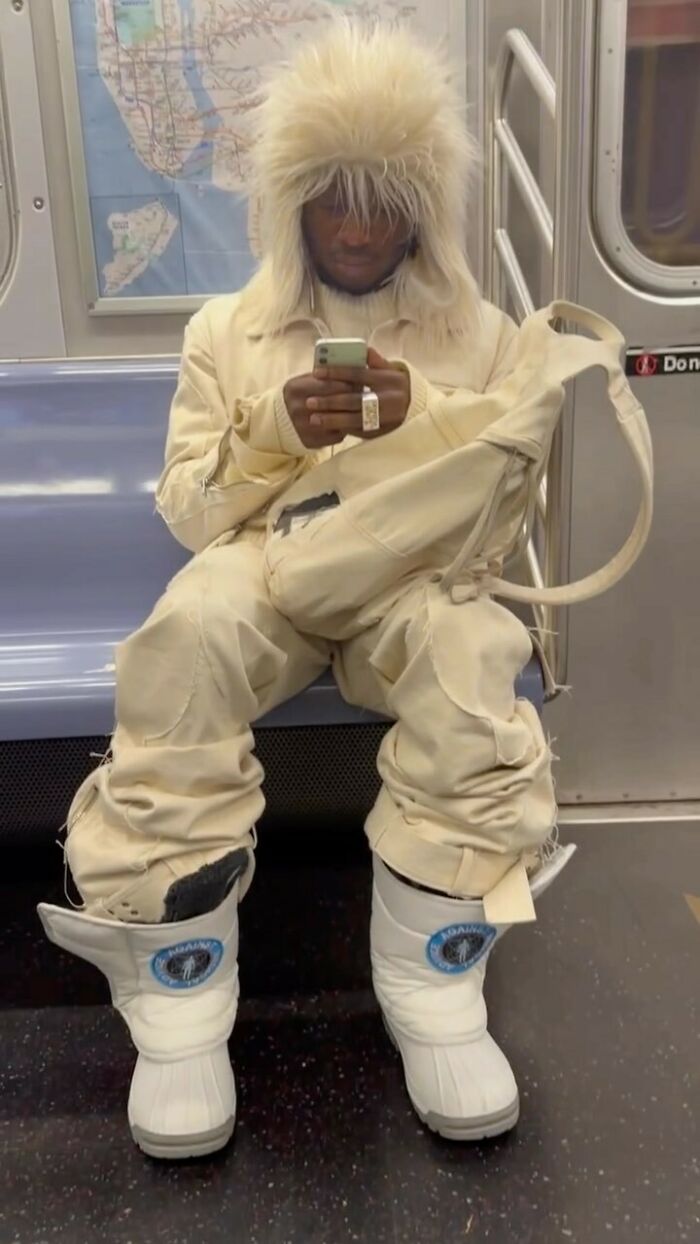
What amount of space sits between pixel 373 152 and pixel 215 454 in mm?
429

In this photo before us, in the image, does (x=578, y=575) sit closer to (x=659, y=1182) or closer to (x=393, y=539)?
(x=393, y=539)

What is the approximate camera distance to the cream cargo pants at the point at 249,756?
1.32m

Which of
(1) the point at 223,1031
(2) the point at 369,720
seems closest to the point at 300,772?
(2) the point at 369,720

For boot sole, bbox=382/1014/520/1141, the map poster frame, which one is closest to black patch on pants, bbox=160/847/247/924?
boot sole, bbox=382/1014/520/1141

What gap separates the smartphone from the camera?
1348 millimetres

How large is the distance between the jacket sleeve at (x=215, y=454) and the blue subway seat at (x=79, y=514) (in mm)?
295

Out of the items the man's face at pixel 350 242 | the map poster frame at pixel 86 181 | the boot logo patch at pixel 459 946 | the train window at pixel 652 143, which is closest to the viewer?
the boot logo patch at pixel 459 946

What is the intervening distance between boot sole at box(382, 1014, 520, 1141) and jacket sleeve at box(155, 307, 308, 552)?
31.3 inches

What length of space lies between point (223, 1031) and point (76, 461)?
1.36m

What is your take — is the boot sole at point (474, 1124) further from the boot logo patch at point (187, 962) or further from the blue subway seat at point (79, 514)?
the blue subway seat at point (79, 514)

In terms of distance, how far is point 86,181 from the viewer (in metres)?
2.55

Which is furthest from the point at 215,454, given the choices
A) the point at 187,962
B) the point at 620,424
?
the point at 187,962

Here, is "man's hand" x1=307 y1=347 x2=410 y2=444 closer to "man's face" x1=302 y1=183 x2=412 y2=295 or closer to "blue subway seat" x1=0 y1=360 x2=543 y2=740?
"man's face" x1=302 y1=183 x2=412 y2=295

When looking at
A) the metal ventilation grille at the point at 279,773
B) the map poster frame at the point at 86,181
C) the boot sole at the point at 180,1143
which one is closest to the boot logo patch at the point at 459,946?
the boot sole at the point at 180,1143
